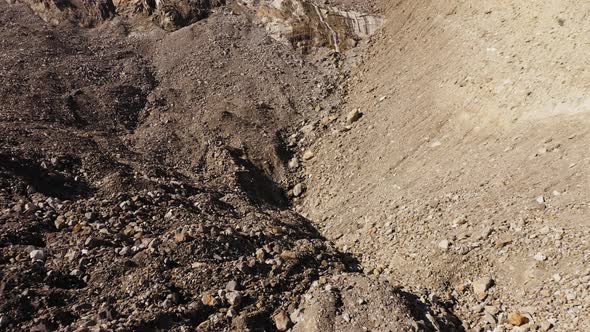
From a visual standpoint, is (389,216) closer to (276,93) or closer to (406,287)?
(406,287)

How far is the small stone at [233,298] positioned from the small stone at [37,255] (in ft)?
8.12

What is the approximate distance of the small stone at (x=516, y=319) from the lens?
6.02 m

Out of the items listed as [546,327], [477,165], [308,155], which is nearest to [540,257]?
[546,327]

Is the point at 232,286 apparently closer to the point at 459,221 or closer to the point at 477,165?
the point at 459,221

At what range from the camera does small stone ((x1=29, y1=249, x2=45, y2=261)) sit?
6.25 meters

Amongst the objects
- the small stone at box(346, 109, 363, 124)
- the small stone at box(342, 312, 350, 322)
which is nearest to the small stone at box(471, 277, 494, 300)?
the small stone at box(342, 312, 350, 322)

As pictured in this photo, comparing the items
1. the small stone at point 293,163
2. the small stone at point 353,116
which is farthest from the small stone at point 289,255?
the small stone at point 353,116

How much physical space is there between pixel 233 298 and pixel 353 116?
6.49 meters

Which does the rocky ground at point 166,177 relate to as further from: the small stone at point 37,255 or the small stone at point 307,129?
the small stone at point 307,129

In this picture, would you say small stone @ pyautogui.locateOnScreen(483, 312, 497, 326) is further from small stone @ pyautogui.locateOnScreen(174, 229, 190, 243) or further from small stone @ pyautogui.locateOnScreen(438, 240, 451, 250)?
small stone @ pyautogui.locateOnScreen(174, 229, 190, 243)

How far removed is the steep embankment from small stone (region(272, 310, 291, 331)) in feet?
6.84

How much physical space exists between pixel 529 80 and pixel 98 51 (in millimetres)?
11132

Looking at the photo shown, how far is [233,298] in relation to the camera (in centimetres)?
616

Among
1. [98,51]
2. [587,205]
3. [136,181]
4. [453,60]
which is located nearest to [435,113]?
[453,60]
